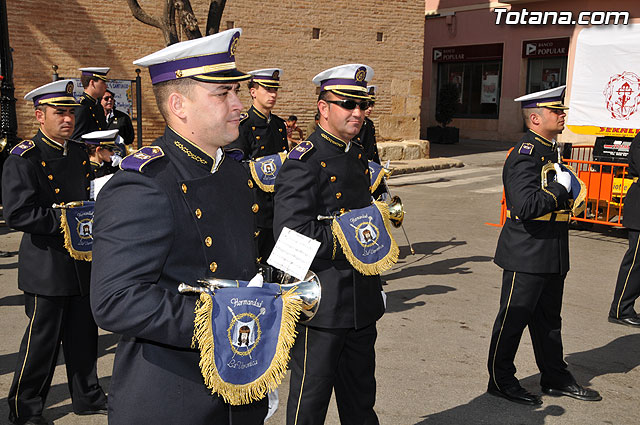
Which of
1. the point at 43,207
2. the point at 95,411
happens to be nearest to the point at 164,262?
the point at 43,207

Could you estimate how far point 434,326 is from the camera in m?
6.82

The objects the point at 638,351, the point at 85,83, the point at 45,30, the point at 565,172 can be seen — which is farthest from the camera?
the point at 45,30

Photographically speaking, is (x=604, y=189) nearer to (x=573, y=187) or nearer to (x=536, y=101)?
(x=573, y=187)

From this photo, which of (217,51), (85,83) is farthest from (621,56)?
(217,51)

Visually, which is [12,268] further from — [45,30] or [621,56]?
[621,56]

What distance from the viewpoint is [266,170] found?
6.96 m

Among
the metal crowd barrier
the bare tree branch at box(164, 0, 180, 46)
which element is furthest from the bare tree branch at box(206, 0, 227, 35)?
the metal crowd barrier

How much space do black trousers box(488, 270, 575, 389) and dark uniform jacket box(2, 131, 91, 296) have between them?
3.14 meters

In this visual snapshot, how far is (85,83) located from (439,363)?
526 centimetres

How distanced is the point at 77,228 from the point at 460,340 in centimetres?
374

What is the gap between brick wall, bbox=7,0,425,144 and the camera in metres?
14.9

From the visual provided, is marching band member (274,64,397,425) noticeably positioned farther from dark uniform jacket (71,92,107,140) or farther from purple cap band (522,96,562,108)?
dark uniform jacket (71,92,107,140)

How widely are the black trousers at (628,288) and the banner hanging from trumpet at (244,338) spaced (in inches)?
223

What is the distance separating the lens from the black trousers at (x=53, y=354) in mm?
4543
